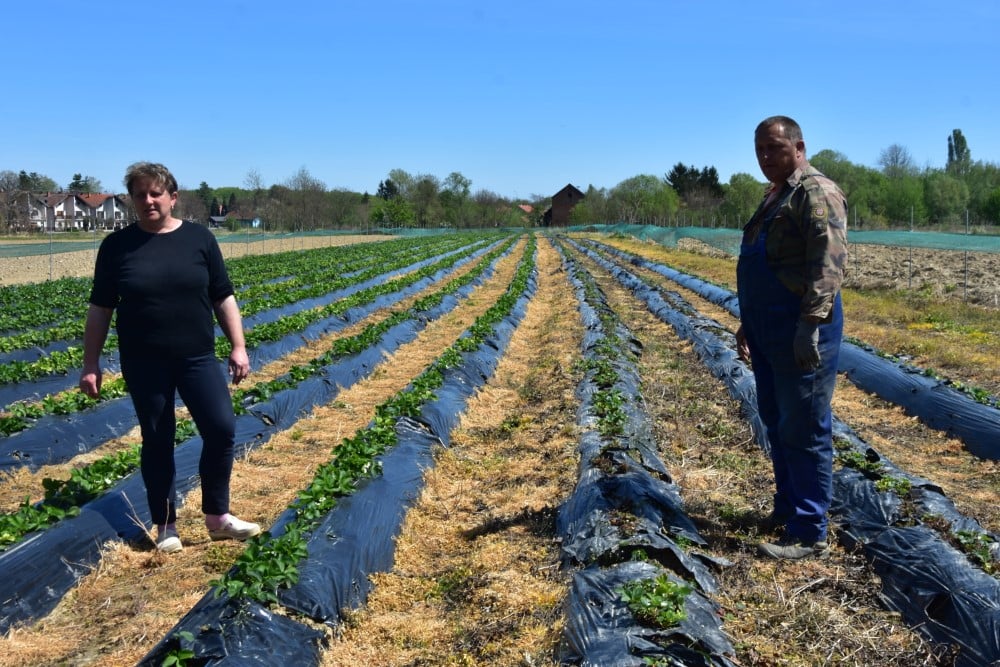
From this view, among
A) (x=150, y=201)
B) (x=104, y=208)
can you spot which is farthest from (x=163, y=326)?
(x=104, y=208)

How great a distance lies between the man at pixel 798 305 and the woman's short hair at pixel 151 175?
3218mm

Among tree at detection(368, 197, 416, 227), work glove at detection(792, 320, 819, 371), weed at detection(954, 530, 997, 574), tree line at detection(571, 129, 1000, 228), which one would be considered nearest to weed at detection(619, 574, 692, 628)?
work glove at detection(792, 320, 819, 371)

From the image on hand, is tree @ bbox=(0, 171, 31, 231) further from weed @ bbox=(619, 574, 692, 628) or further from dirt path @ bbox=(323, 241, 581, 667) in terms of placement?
weed @ bbox=(619, 574, 692, 628)

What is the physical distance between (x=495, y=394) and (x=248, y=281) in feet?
44.4

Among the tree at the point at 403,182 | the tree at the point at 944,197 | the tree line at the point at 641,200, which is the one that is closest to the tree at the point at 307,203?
the tree line at the point at 641,200

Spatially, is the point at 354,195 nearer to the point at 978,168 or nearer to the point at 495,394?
the point at 978,168

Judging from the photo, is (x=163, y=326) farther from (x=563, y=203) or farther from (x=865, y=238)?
(x=563, y=203)

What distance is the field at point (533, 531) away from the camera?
11.2ft

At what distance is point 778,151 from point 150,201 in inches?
132

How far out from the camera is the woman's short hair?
395 centimetres

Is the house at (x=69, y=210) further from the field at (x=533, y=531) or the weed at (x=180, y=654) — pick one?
the weed at (x=180, y=654)

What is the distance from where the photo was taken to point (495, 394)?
8.89m

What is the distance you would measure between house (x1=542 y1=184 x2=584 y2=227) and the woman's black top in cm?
10325

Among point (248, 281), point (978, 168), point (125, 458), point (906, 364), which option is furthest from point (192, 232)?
point (978, 168)
